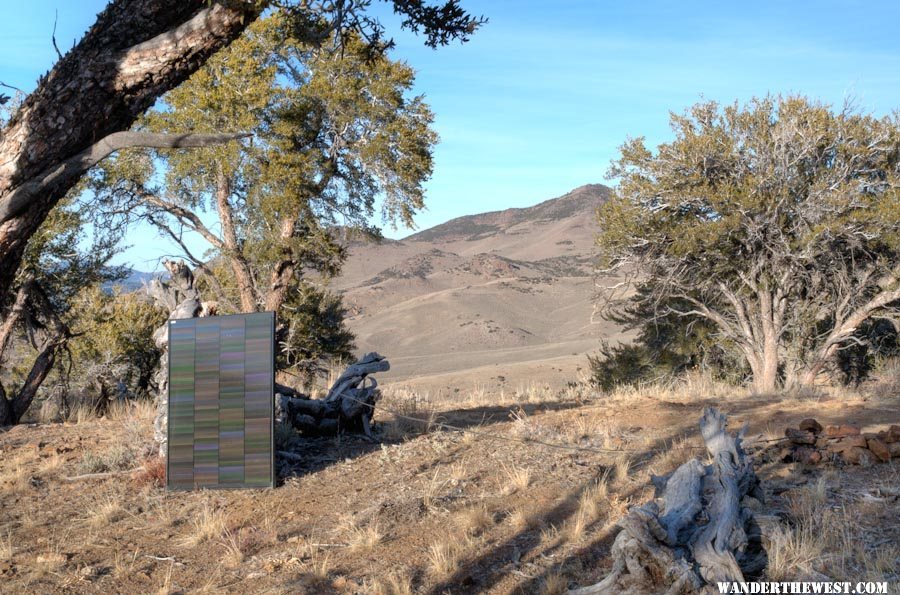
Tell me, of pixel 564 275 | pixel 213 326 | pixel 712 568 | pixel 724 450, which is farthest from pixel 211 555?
pixel 564 275

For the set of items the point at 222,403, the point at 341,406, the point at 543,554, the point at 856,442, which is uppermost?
the point at 222,403

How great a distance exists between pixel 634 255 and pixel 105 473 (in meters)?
14.7

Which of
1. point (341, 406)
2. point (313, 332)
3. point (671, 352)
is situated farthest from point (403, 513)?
point (671, 352)

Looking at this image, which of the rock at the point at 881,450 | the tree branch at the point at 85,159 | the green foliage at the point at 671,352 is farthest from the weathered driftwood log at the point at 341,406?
the green foliage at the point at 671,352

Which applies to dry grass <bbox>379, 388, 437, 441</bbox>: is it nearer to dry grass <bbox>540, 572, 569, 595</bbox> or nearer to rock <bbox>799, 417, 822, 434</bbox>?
dry grass <bbox>540, 572, 569, 595</bbox>

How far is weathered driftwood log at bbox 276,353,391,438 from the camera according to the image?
33.2 ft

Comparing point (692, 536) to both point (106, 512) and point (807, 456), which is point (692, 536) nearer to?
point (807, 456)

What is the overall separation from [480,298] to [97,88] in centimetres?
6898

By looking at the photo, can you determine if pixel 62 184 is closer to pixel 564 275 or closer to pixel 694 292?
pixel 694 292

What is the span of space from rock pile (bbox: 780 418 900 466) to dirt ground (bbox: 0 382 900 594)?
0.18 m

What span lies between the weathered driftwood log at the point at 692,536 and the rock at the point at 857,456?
2135 millimetres

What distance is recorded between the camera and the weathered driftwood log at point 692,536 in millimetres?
4555

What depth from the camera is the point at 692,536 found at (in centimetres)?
505

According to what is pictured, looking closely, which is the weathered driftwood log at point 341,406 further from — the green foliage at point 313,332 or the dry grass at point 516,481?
the green foliage at point 313,332
